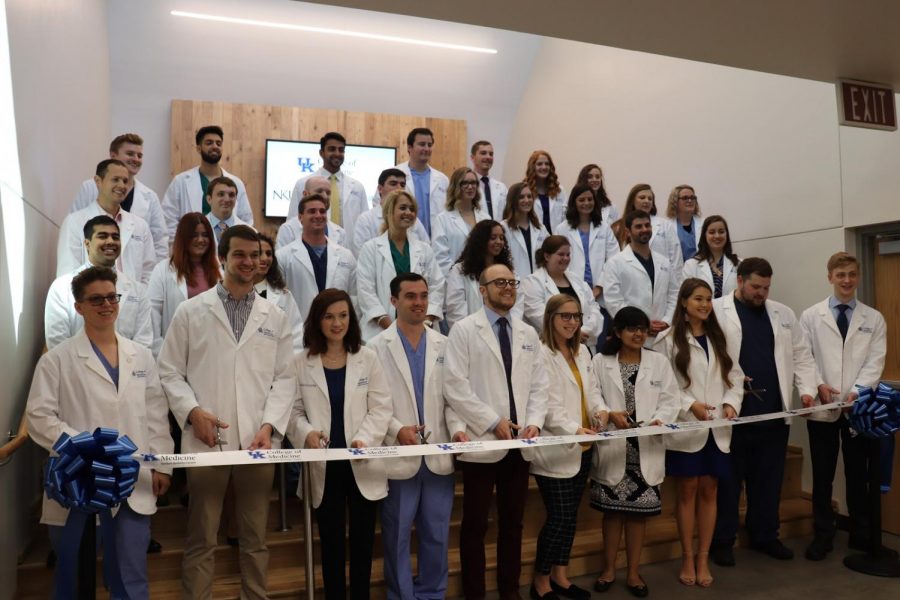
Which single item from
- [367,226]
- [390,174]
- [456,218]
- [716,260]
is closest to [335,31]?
[390,174]

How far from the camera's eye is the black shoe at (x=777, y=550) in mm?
4785

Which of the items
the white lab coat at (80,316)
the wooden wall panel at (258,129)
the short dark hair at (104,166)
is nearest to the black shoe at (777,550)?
the white lab coat at (80,316)

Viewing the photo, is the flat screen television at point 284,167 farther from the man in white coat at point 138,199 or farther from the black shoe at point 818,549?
the black shoe at point 818,549

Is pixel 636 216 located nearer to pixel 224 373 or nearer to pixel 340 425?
pixel 340 425

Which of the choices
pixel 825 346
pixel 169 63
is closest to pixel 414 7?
pixel 825 346

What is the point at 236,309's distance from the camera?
3465 millimetres

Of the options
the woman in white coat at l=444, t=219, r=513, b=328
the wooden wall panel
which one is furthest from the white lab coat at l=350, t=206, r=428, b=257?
the wooden wall panel

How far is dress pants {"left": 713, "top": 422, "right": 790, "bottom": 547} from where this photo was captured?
4.75 metres

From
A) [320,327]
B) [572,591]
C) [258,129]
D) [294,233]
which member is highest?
[258,129]

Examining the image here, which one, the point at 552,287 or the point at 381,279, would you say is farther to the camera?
the point at 552,287

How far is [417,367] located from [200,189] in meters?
3.16

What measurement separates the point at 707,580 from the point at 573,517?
1019mm

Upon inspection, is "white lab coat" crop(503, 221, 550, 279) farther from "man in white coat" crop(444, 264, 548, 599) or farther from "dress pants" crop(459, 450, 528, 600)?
"dress pants" crop(459, 450, 528, 600)

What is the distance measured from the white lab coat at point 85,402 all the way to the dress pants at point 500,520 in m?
1.52
